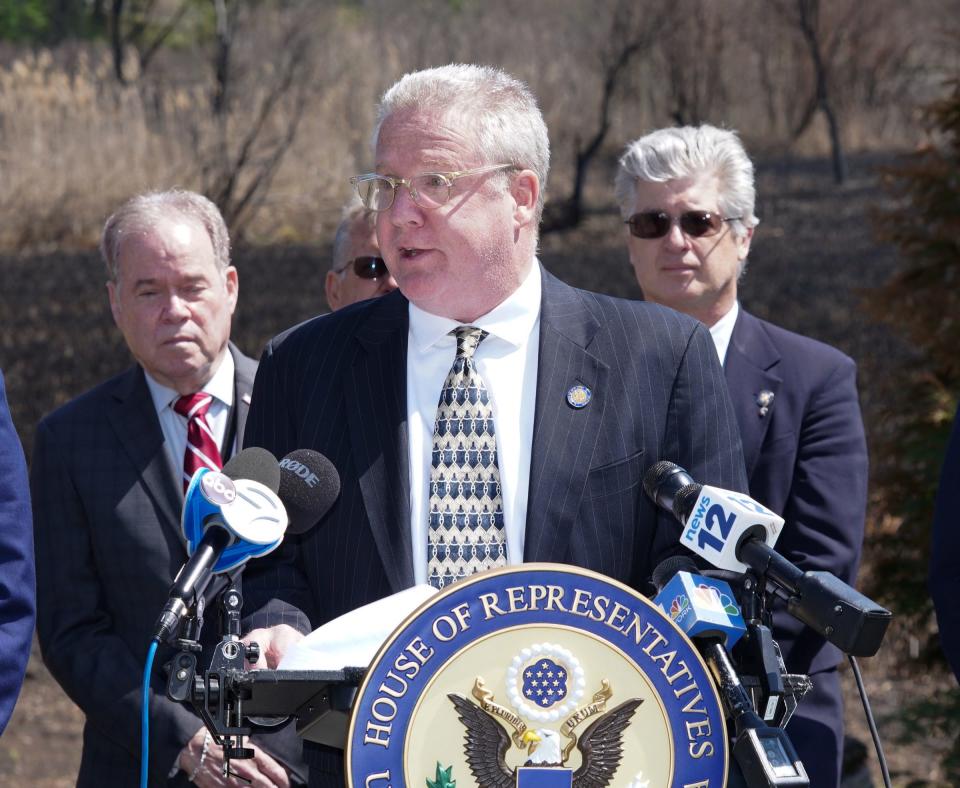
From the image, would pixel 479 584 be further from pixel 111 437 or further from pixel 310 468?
pixel 111 437

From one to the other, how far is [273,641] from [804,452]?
71.5 inches

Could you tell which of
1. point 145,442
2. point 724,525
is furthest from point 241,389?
point 724,525

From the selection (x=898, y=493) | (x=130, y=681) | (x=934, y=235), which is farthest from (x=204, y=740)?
(x=934, y=235)

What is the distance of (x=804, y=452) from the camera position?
3625mm

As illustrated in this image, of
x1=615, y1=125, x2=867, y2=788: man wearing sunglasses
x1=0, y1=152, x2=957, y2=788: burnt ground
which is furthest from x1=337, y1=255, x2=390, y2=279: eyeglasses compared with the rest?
x1=0, y1=152, x2=957, y2=788: burnt ground

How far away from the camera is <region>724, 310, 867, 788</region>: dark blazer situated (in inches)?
136

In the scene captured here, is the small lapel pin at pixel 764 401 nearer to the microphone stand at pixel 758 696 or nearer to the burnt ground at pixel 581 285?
the microphone stand at pixel 758 696

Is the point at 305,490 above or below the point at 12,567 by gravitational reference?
above

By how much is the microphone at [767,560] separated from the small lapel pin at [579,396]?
1.56 ft

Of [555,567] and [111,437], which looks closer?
[555,567]

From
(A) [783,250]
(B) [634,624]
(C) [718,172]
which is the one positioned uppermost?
(C) [718,172]

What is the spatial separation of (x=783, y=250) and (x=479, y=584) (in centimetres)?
1363

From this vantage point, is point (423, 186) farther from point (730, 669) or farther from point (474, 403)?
point (730, 669)

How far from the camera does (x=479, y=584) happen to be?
5.95ft
